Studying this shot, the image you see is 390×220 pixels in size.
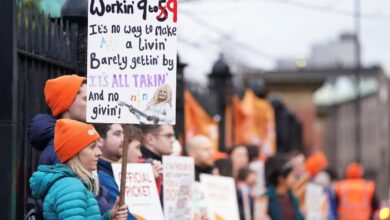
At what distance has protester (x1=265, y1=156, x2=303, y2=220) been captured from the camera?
1467 cm

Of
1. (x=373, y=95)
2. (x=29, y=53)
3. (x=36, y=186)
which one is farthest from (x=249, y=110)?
(x=373, y=95)

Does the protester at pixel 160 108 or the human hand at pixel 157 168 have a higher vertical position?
the protester at pixel 160 108

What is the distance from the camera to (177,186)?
1074cm

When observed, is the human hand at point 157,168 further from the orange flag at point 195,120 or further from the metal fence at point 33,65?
the orange flag at point 195,120

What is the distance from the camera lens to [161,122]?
820cm

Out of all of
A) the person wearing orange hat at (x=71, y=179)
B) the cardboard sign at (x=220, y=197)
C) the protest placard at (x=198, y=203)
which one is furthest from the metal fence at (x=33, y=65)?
the cardboard sign at (x=220, y=197)

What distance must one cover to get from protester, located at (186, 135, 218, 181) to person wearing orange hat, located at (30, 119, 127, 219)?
4.35 m

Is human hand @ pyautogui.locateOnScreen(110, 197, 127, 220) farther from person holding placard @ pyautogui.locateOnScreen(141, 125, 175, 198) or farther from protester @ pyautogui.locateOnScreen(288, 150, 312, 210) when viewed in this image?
protester @ pyautogui.locateOnScreen(288, 150, 312, 210)

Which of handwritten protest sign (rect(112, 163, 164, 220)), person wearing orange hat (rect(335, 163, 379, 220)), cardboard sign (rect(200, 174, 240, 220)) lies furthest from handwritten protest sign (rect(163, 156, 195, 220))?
person wearing orange hat (rect(335, 163, 379, 220))

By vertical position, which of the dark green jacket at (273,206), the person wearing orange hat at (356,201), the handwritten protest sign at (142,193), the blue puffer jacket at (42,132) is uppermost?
the blue puffer jacket at (42,132)

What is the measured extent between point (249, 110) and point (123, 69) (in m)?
12.8

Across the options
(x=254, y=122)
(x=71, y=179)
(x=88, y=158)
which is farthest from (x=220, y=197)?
(x=254, y=122)

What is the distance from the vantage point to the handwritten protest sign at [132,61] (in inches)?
320

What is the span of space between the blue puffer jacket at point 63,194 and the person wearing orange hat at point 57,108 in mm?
641
